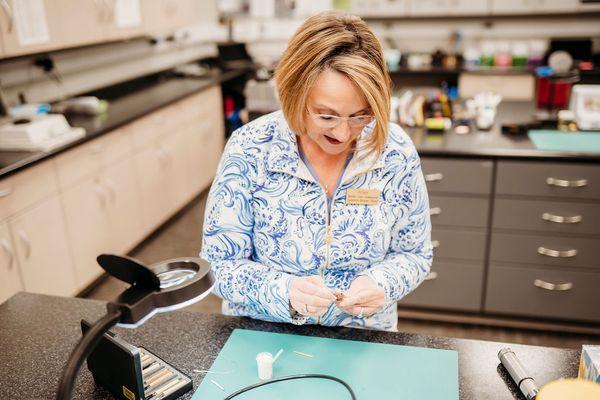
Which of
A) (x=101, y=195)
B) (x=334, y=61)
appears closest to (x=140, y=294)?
(x=334, y=61)

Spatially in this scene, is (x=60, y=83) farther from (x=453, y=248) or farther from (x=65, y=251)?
(x=453, y=248)

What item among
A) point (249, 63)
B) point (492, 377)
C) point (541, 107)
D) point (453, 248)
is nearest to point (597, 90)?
point (541, 107)

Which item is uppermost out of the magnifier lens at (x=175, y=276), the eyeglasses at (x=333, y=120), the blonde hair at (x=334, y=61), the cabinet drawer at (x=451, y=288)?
the blonde hair at (x=334, y=61)

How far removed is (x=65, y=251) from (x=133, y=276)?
2.23 metres

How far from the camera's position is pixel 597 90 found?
269 centimetres

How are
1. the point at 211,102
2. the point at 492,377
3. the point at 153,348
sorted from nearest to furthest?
the point at 492,377, the point at 153,348, the point at 211,102

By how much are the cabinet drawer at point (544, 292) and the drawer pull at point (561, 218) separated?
0.25 meters

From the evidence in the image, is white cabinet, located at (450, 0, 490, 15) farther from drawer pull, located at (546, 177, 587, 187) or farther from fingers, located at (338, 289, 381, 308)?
fingers, located at (338, 289, 381, 308)

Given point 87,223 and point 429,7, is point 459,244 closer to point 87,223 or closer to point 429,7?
point 87,223

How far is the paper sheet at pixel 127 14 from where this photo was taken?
3.52 m

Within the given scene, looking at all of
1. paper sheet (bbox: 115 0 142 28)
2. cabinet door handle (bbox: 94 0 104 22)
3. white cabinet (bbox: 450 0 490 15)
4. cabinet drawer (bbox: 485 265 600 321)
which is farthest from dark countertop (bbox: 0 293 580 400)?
white cabinet (bbox: 450 0 490 15)

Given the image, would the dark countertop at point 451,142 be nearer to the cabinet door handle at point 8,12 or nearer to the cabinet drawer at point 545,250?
the cabinet drawer at point 545,250

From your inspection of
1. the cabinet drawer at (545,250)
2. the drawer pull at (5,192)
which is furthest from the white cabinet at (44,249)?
the cabinet drawer at (545,250)

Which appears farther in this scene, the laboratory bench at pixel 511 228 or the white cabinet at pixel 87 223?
the white cabinet at pixel 87 223
